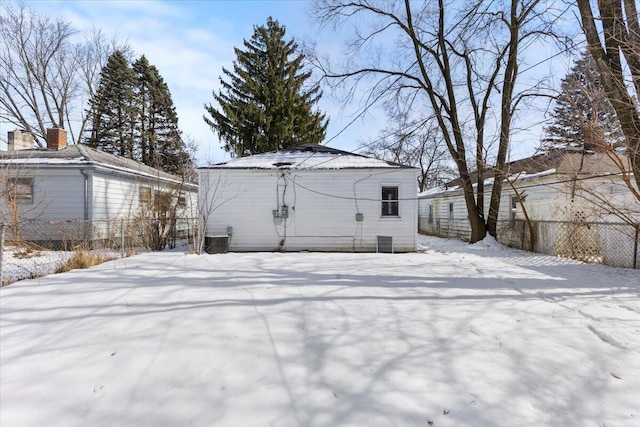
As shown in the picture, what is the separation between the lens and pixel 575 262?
8.03m

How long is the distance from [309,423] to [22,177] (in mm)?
14148

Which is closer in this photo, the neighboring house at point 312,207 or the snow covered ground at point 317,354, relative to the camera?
the snow covered ground at point 317,354

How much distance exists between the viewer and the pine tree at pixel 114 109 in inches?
996

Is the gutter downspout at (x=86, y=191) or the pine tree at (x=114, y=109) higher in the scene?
the pine tree at (x=114, y=109)

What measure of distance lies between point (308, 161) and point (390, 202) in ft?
11.0

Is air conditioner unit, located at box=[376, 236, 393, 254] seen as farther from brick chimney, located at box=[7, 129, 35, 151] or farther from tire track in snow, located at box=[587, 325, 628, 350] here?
brick chimney, located at box=[7, 129, 35, 151]

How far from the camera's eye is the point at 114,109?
2619 cm

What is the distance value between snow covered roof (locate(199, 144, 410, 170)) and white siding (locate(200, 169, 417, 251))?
216 millimetres

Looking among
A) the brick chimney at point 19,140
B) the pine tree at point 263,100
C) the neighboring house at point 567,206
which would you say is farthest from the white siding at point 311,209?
the pine tree at point 263,100

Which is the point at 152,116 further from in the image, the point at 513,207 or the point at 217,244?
the point at 513,207

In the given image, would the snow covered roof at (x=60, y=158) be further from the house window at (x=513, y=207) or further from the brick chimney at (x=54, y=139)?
the house window at (x=513, y=207)

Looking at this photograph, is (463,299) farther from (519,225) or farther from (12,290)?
(519,225)

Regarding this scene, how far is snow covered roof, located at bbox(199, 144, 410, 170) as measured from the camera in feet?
36.8

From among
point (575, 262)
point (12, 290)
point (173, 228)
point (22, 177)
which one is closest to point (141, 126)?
point (22, 177)
